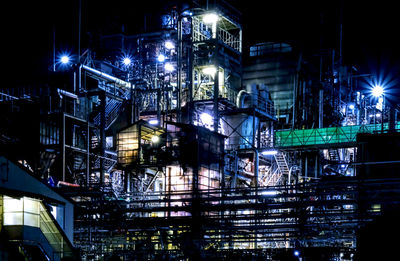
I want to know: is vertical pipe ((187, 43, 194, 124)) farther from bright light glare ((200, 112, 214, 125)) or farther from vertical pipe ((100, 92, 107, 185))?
vertical pipe ((100, 92, 107, 185))

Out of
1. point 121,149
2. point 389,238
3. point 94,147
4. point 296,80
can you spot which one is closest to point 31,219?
point 389,238

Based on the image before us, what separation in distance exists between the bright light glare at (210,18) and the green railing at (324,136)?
11531 mm

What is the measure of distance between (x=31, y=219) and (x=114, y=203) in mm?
9835

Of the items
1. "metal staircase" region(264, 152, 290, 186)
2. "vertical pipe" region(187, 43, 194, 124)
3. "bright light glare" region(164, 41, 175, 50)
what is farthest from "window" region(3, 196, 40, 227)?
"bright light glare" region(164, 41, 175, 50)

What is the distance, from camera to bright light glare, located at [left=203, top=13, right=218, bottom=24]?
171 ft

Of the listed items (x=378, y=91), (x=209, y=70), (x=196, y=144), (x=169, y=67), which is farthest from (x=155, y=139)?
(x=378, y=91)

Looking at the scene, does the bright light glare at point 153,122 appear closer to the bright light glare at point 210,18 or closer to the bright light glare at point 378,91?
the bright light glare at point 210,18

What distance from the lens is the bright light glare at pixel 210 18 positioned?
171 ft

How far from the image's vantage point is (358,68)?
77.7m

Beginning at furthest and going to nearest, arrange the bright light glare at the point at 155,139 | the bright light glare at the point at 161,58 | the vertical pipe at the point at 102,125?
the bright light glare at the point at 161,58, the vertical pipe at the point at 102,125, the bright light glare at the point at 155,139

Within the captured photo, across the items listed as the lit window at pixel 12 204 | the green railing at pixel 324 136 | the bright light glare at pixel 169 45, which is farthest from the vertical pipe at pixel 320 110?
the lit window at pixel 12 204

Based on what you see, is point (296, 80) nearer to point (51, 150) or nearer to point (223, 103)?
point (223, 103)

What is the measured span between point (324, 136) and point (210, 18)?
14.1m

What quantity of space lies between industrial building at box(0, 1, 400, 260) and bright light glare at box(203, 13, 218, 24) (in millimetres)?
106
